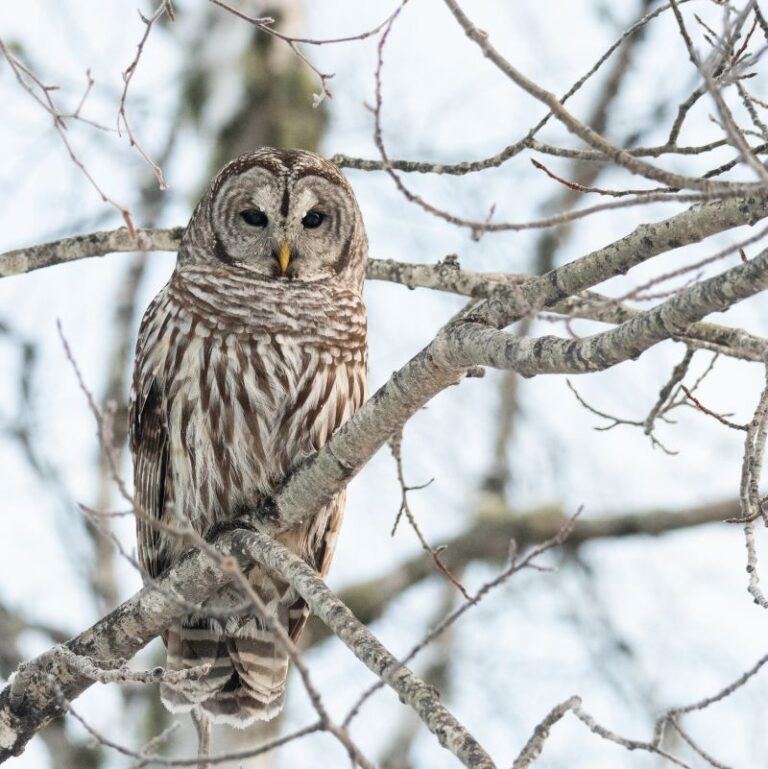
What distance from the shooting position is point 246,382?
15.1 ft

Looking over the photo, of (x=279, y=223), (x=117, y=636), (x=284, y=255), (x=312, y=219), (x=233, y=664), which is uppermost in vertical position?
(x=312, y=219)

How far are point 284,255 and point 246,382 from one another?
65cm

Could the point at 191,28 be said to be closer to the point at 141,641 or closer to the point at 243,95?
the point at 243,95

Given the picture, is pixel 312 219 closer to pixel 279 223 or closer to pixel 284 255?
pixel 279 223

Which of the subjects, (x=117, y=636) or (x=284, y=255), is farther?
(x=284, y=255)

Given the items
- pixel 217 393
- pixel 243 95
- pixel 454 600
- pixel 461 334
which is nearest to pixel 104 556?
pixel 454 600

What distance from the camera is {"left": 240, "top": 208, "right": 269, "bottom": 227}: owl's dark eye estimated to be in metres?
5.19

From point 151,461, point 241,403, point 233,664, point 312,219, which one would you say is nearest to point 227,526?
point 241,403

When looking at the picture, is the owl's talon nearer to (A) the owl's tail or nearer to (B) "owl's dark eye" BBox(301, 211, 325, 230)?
(A) the owl's tail

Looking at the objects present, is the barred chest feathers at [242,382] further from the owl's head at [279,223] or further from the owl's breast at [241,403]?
the owl's head at [279,223]

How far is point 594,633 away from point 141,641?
5.97 m

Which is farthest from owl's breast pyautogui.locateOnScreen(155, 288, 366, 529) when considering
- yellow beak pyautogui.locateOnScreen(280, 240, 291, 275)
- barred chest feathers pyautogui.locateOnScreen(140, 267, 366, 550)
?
yellow beak pyautogui.locateOnScreen(280, 240, 291, 275)

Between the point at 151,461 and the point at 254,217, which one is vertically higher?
the point at 254,217

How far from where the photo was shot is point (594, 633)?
9484 millimetres
